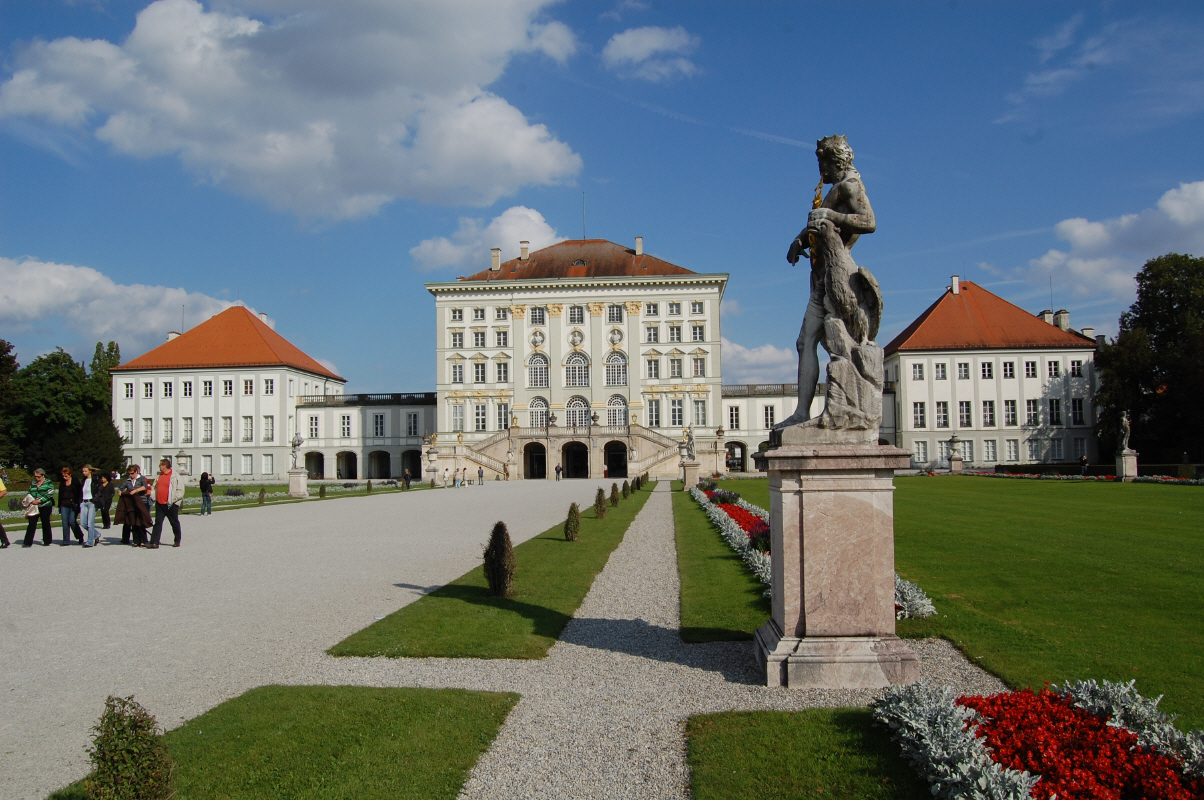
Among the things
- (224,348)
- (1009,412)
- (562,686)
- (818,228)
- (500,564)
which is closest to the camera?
(562,686)

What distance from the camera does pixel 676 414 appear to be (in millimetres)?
57125

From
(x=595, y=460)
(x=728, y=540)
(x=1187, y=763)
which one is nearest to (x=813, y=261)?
(x=1187, y=763)

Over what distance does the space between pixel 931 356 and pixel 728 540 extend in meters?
47.1

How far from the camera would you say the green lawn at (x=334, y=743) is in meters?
4.16

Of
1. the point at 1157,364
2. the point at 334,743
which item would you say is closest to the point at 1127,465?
the point at 1157,364

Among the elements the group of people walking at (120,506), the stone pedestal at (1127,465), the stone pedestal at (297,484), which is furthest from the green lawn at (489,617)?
the stone pedestal at (1127,465)

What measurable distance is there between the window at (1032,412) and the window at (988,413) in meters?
2.30

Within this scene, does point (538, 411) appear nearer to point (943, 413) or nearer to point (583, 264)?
point (583, 264)

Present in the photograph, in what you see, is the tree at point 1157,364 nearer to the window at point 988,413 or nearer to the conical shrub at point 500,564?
the window at point 988,413

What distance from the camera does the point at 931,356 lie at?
55969 millimetres

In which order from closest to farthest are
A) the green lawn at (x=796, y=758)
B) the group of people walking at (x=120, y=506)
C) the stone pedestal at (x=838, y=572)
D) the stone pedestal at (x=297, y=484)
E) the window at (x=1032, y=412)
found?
1. the green lawn at (x=796, y=758)
2. the stone pedestal at (x=838, y=572)
3. the group of people walking at (x=120, y=506)
4. the stone pedestal at (x=297, y=484)
5. the window at (x=1032, y=412)

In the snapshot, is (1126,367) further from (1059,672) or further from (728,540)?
(1059,672)

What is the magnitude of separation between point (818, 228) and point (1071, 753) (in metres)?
3.91

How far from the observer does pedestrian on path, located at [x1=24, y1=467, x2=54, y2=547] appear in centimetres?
1578
